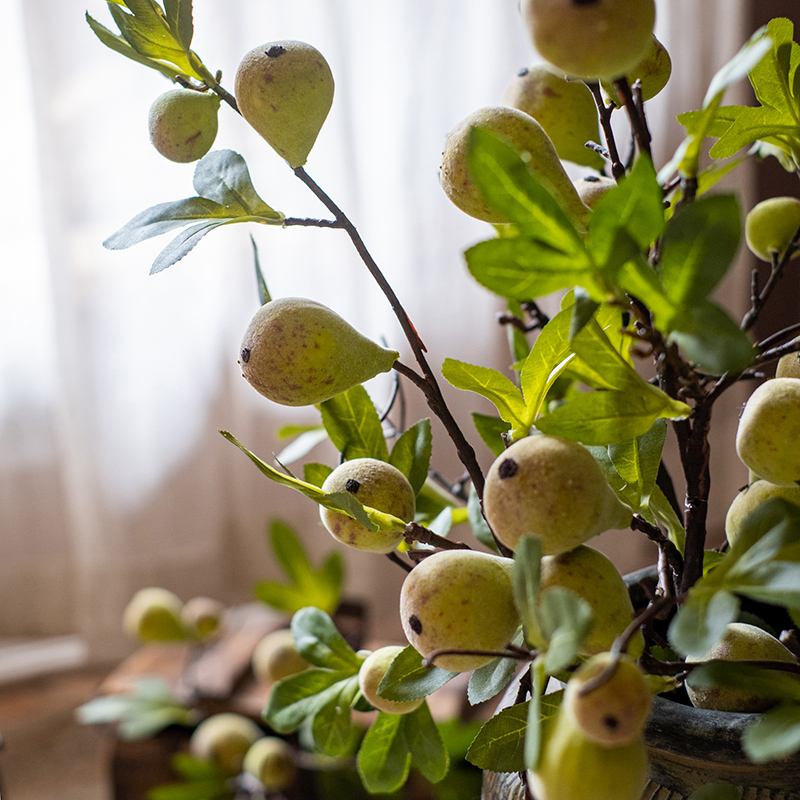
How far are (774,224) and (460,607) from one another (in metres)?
0.17

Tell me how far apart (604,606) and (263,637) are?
0.58 metres

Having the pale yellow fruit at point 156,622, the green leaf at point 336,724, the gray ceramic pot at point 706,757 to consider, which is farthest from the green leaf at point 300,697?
the pale yellow fruit at point 156,622

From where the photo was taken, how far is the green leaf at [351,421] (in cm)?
26

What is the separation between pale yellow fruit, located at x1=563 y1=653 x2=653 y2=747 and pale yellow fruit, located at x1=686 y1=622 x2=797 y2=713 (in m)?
0.08

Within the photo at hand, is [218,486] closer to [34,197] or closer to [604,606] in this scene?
[34,197]

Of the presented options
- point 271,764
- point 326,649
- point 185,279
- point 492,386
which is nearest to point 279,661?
point 271,764

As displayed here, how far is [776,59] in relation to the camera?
0.68 feet

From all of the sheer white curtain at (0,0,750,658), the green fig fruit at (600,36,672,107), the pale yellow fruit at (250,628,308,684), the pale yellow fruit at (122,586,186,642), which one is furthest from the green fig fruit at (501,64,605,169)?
the sheer white curtain at (0,0,750,658)

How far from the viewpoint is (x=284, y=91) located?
8.0 inches

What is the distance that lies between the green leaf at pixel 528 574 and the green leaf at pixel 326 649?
14 cm

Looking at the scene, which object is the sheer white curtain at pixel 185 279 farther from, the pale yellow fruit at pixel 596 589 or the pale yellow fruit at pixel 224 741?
the pale yellow fruit at pixel 596 589

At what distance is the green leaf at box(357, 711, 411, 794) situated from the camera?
24cm

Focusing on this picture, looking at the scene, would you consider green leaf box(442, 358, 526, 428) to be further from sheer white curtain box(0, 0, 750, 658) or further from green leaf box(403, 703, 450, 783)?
sheer white curtain box(0, 0, 750, 658)

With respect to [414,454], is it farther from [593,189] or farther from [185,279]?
[185,279]
